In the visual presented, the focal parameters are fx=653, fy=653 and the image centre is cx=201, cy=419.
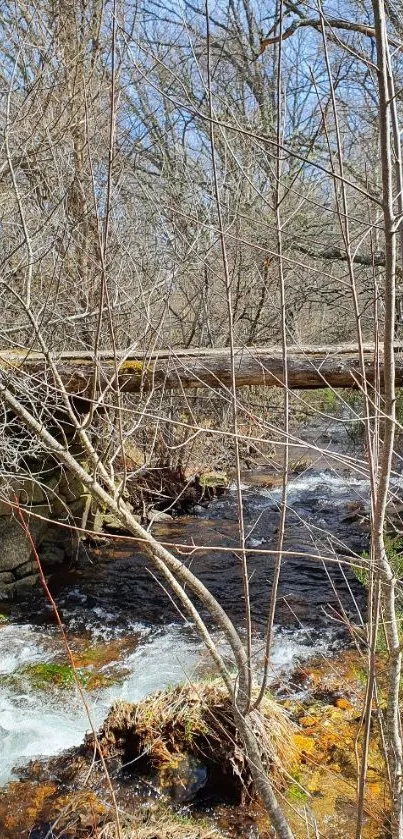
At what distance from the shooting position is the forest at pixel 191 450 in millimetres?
1729

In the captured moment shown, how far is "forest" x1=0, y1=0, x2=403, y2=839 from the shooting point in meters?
1.73

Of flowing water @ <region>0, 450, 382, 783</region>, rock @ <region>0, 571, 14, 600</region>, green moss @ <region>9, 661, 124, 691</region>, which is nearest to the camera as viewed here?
flowing water @ <region>0, 450, 382, 783</region>

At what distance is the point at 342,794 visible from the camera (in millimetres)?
3078

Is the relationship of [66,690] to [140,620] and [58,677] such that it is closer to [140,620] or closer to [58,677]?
[58,677]

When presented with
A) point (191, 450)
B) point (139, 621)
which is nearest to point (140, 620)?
point (139, 621)

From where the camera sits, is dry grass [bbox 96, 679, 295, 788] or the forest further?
dry grass [bbox 96, 679, 295, 788]

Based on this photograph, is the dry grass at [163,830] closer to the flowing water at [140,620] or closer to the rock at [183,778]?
the rock at [183,778]

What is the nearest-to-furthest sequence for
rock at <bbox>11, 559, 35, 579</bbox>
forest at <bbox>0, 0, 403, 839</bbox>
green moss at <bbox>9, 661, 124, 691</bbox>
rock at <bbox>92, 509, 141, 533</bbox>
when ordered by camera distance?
forest at <bbox>0, 0, 403, 839</bbox> < green moss at <bbox>9, 661, 124, 691</bbox> < rock at <bbox>11, 559, 35, 579</bbox> < rock at <bbox>92, 509, 141, 533</bbox>

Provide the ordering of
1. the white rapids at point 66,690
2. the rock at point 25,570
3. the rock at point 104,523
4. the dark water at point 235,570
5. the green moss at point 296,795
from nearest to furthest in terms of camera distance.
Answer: the green moss at point 296,795 → the white rapids at point 66,690 → the dark water at point 235,570 → the rock at point 25,570 → the rock at point 104,523

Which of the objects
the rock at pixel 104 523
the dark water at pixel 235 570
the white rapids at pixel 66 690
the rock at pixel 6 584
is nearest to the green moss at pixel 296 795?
the white rapids at pixel 66 690

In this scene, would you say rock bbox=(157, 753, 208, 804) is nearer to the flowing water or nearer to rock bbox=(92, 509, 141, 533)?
the flowing water

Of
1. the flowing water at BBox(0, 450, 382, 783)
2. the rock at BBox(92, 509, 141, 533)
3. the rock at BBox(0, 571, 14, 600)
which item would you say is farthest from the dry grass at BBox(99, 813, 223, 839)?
the rock at BBox(92, 509, 141, 533)

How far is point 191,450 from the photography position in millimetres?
8430

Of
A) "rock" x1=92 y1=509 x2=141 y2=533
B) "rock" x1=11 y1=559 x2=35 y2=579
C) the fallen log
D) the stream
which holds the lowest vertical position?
the stream
